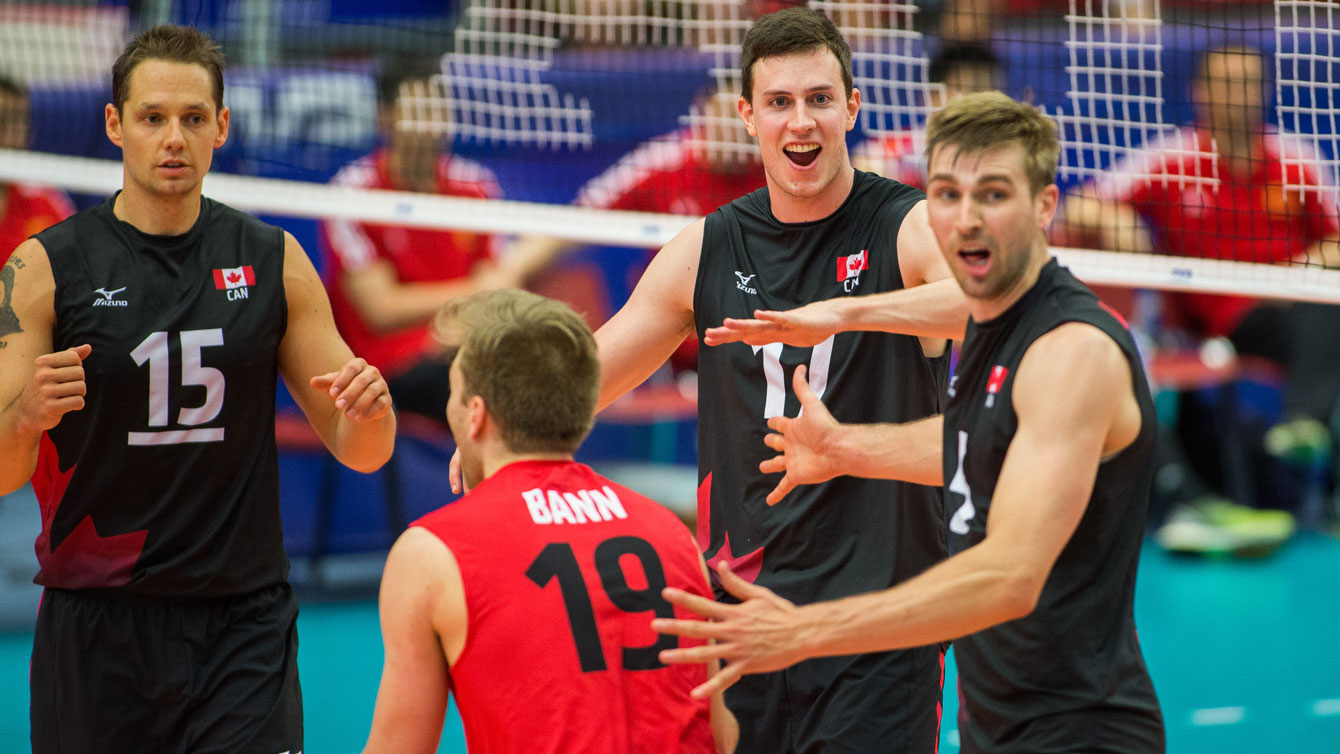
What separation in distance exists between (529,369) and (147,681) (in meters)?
1.82

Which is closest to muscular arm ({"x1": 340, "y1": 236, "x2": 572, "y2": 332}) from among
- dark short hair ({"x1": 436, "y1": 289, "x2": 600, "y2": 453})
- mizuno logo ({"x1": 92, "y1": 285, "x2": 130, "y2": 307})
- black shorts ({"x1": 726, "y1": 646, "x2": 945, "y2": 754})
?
mizuno logo ({"x1": 92, "y1": 285, "x2": 130, "y2": 307})

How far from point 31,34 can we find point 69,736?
19.5 feet

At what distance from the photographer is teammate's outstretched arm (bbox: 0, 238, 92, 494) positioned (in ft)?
12.0

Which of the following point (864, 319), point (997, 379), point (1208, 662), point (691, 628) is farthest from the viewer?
point (1208, 662)

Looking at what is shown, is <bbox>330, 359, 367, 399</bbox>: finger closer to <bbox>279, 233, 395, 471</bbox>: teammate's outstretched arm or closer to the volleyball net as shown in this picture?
<bbox>279, 233, 395, 471</bbox>: teammate's outstretched arm

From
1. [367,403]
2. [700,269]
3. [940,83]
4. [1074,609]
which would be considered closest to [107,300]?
[367,403]

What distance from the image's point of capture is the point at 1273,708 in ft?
23.2

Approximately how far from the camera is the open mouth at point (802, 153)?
4355 mm

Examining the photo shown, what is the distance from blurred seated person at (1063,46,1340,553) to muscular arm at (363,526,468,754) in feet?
17.8

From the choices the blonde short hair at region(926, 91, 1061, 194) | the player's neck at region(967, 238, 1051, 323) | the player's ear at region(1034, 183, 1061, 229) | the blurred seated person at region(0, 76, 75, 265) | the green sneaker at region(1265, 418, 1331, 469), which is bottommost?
the green sneaker at region(1265, 418, 1331, 469)

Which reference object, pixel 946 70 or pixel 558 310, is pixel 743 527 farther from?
pixel 946 70

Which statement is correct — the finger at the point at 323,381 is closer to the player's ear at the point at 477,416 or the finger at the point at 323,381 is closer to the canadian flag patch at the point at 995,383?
the player's ear at the point at 477,416

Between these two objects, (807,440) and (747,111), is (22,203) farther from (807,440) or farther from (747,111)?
(807,440)

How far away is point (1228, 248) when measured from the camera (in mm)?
8172
